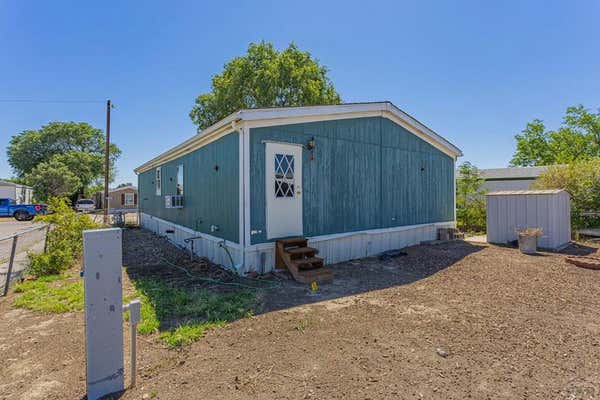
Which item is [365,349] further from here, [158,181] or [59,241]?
[158,181]

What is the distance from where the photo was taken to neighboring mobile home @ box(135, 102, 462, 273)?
5.76 meters

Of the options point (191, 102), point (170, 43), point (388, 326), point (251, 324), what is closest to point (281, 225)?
point (251, 324)

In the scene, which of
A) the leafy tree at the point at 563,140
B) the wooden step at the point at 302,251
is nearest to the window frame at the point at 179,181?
the wooden step at the point at 302,251

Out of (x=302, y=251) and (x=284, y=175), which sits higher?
(x=284, y=175)

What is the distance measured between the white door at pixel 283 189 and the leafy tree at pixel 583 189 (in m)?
10.3

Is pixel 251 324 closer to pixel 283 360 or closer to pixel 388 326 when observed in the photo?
pixel 283 360

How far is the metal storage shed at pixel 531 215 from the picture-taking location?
26.4ft

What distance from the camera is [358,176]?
735cm

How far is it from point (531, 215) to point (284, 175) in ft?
23.1

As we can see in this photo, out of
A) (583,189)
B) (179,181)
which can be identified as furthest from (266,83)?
(583,189)

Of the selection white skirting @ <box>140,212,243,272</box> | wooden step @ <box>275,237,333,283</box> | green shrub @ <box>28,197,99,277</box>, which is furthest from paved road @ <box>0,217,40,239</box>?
wooden step @ <box>275,237,333,283</box>

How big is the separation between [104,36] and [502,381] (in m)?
15.5

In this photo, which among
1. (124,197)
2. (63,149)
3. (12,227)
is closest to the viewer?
(12,227)

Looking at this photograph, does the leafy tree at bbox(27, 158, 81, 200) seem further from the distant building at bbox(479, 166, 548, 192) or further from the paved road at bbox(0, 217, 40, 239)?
the distant building at bbox(479, 166, 548, 192)
